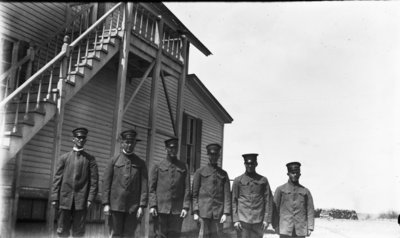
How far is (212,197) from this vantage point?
22.5 feet

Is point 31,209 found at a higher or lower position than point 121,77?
lower

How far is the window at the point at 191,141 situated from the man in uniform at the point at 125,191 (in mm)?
8917

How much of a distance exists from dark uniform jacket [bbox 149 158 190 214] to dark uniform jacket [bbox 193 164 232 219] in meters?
0.25

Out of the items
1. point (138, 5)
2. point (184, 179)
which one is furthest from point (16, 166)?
point (138, 5)

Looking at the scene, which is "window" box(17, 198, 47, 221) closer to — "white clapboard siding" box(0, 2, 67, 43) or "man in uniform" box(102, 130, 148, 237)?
"man in uniform" box(102, 130, 148, 237)

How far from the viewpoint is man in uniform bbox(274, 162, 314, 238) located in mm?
7117

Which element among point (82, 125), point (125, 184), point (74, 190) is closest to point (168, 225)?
point (125, 184)

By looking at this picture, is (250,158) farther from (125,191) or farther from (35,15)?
(35,15)

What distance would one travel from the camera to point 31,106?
7652 mm

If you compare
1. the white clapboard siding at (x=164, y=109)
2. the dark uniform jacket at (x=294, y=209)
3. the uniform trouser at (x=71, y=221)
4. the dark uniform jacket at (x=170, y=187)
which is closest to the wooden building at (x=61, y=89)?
the white clapboard siding at (x=164, y=109)

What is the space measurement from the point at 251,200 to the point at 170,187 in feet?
4.66

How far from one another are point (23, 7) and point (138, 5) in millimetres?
2576

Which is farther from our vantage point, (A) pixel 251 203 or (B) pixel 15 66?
(B) pixel 15 66

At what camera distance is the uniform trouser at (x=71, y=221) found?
582 cm
